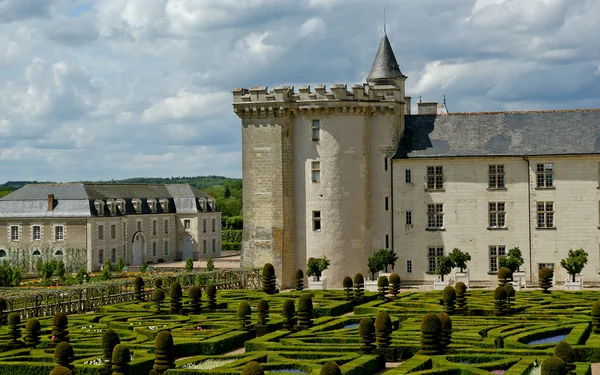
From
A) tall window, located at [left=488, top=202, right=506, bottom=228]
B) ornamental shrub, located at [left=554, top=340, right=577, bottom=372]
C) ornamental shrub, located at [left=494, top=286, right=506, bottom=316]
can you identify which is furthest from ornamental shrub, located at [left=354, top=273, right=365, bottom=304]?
ornamental shrub, located at [left=554, top=340, right=577, bottom=372]

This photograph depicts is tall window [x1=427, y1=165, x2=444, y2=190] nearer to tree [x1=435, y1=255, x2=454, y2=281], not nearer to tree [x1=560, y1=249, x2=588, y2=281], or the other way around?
tree [x1=435, y1=255, x2=454, y2=281]

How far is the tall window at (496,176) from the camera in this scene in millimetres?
49812

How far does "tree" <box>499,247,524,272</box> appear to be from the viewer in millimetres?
47969

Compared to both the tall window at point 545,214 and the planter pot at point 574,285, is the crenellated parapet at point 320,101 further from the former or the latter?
the planter pot at point 574,285

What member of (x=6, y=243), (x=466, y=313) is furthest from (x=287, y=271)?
(x=6, y=243)

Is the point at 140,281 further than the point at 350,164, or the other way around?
the point at 350,164

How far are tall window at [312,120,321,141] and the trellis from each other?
7330mm

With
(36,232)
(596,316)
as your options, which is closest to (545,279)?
(596,316)

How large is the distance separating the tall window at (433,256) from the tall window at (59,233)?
35981mm

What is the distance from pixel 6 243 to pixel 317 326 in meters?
51.1

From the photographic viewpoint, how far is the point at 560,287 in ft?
157

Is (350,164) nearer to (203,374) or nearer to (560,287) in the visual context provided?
(560,287)

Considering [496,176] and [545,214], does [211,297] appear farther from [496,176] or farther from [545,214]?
[545,214]

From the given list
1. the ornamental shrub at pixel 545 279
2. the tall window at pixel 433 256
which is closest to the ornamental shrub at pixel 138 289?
the tall window at pixel 433 256
